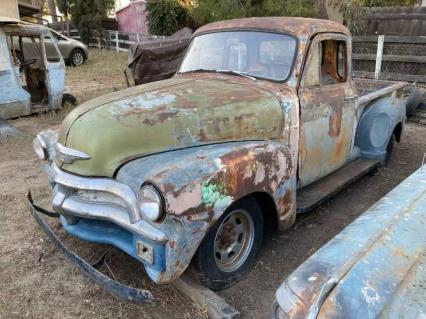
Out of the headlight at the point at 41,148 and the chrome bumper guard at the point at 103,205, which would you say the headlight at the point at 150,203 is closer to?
the chrome bumper guard at the point at 103,205

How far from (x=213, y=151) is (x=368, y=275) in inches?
58.3

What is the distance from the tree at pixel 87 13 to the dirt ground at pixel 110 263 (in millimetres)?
17785

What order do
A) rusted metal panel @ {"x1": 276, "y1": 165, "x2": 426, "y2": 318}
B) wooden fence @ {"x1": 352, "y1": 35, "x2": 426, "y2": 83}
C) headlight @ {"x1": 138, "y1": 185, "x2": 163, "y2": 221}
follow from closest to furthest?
rusted metal panel @ {"x1": 276, "y1": 165, "x2": 426, "y2": 318} → headlight @ {"x1": 138, "y1": 185, "x2": 163, "y2": 221} → wooden fence @ {"x1": 352, "y1": 35, "x2": 426, "y2": 83}

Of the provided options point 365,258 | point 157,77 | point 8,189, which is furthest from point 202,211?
point 157,77

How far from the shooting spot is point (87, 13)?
69.4ft

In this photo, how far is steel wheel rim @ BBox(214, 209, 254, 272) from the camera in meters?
3.09

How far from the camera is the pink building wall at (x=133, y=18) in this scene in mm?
21844

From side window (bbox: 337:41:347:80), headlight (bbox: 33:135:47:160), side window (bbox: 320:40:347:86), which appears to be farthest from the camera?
side window (bbox: 337:41:347:80)

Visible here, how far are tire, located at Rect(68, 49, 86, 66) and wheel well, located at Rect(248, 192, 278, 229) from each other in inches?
583

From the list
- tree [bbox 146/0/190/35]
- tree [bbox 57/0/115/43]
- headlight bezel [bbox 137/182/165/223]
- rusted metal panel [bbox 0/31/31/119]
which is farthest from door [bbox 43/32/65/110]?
tree [bbox 57/0/115/43]

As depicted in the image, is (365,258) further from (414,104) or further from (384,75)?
(384,75)

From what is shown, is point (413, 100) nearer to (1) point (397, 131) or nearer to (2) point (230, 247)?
(1) point (397, 131)

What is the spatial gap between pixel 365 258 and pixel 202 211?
1.12m

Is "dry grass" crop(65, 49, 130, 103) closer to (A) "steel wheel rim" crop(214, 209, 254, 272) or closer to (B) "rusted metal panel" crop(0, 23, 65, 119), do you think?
(B) "rusted metal panel" crop(0, 23, 65, 119)
